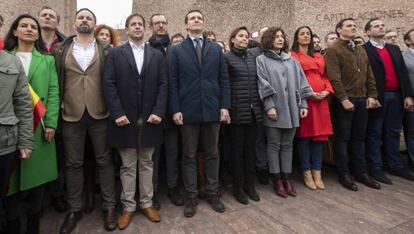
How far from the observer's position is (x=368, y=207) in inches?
115

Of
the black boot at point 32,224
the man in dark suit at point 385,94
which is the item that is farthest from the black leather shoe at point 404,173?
the black boot at point 32,224

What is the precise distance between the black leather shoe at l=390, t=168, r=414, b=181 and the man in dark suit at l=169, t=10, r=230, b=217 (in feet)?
8.70

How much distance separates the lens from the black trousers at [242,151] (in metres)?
3.06

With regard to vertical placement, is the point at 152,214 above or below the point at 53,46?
below

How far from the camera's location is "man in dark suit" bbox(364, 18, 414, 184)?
3.67 metres

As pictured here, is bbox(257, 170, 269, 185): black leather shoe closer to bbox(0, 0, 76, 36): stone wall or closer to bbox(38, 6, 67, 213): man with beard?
bbox(38, 6, 67, 213): man with beard

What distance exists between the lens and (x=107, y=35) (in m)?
3.71

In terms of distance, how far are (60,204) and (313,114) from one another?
3.02 meters

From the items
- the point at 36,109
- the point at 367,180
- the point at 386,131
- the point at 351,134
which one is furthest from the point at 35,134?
the point at 386,131

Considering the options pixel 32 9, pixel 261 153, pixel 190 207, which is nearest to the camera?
pixel 190 207

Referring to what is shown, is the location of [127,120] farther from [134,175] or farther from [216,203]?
[216,203]

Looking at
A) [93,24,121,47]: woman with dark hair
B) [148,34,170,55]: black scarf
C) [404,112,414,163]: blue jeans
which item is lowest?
[404,112,414,163]: blue jeans

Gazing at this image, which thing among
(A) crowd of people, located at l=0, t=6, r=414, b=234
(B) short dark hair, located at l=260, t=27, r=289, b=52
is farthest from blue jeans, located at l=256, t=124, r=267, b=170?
(B) short dark hair, located at l=260, t=27, r=289, b=52

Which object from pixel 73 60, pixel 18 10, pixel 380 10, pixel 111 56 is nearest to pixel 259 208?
pixel 111 56
